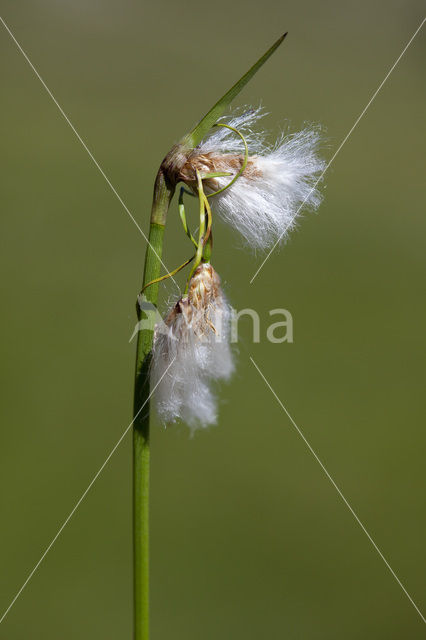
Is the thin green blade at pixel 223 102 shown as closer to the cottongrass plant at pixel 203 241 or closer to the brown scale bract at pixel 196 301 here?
→ the cottongrass plant at pixel 203 241

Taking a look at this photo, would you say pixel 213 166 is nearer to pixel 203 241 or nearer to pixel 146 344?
pixel 203 241

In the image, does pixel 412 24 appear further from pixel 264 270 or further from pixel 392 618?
pixel 392 618

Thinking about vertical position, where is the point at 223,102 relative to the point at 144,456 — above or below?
above

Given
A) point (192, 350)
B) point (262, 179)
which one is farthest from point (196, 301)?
point (262, 179)

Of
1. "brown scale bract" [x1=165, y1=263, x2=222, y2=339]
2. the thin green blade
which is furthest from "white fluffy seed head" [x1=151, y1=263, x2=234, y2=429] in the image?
the thin green blade

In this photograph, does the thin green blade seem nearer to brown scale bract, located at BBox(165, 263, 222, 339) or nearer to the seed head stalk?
the seed head stalk

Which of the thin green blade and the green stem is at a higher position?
the thin green blade
